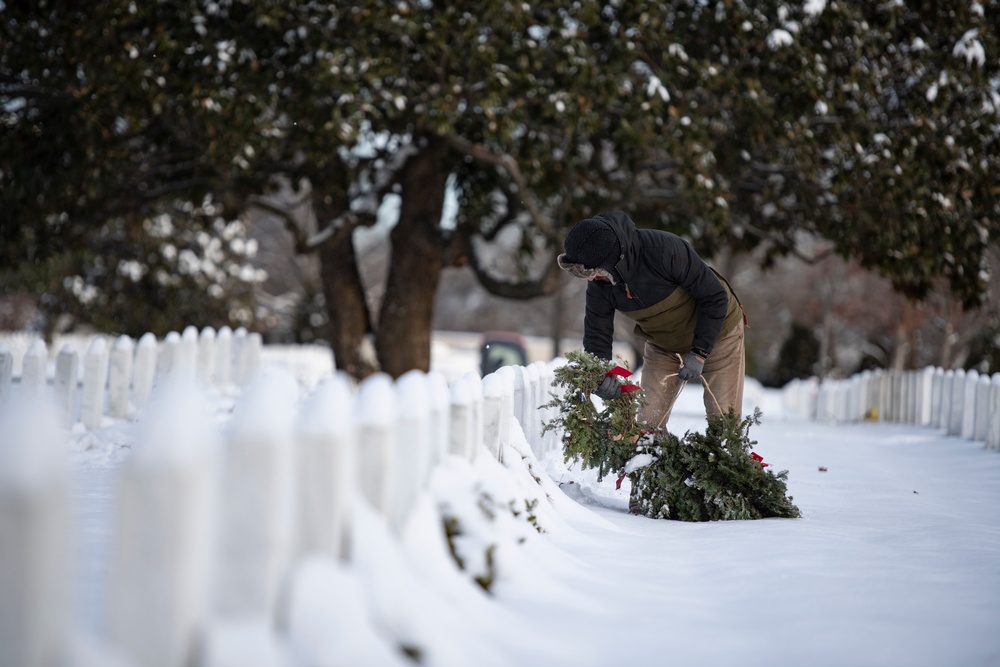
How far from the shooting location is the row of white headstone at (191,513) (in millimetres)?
1551

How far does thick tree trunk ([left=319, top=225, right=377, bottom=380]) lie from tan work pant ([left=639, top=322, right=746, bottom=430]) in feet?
21.3

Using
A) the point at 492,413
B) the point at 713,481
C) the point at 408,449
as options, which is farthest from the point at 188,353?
the point at 408,449

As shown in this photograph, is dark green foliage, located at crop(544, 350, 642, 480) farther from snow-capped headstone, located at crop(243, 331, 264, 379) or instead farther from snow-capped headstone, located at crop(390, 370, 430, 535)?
snow-capped headstone, located at crop(243, 331, 264, 379)

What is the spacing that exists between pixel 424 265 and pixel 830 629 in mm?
8727

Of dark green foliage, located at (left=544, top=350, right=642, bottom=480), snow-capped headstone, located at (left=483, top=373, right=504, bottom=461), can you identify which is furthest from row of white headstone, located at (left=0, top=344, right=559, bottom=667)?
dark green foliage, located at (left=544, top=350, right=642, bottom=480)

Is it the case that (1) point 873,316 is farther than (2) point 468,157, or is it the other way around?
(1) point 873,316

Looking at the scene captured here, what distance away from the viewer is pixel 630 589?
107 inches

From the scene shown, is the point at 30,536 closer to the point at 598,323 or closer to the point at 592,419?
the point at 592,419

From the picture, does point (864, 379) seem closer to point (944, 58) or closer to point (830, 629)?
point (944, 58)

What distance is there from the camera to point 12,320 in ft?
88.1

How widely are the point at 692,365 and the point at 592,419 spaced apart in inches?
24.2

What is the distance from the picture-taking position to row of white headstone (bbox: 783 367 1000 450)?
759 cm

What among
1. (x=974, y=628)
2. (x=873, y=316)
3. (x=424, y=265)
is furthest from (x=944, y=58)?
(x=873, y=316)

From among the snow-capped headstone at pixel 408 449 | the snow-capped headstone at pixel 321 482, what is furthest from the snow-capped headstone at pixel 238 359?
the snow-capped headstone at pixel 321 482
